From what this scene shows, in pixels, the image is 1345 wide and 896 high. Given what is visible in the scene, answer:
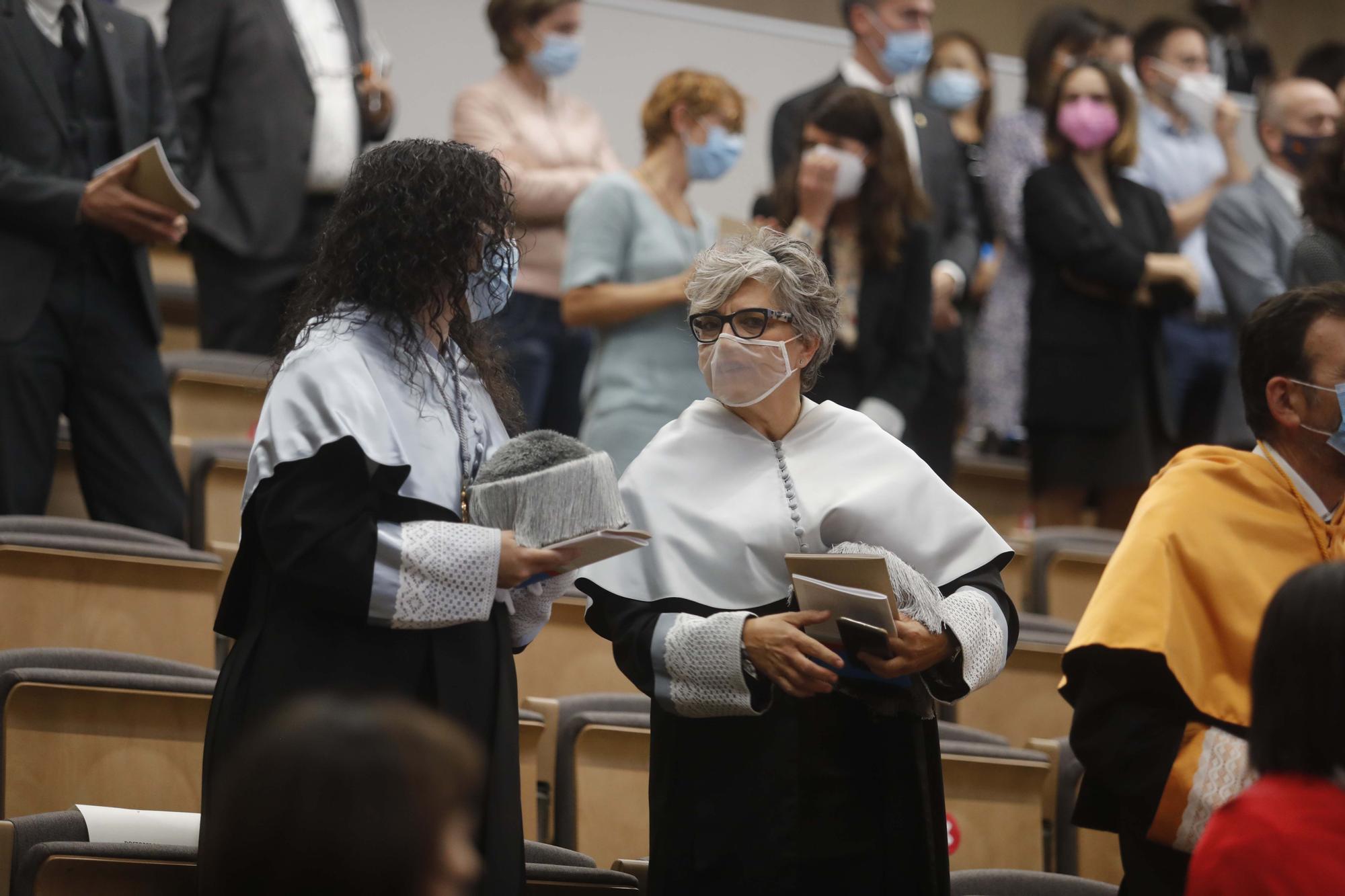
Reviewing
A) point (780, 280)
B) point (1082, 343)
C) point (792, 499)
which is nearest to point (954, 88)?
point (1082, 343)

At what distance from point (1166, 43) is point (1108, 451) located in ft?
7.18

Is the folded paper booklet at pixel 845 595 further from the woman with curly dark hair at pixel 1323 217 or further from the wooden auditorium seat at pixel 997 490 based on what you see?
the wooden auditorium seat at pixel 997 490

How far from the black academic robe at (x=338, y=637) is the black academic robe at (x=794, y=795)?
31cm

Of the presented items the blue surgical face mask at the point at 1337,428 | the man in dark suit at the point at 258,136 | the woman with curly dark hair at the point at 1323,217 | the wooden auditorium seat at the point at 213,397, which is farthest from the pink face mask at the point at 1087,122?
the blue surgical face mask at the point at 1337,428

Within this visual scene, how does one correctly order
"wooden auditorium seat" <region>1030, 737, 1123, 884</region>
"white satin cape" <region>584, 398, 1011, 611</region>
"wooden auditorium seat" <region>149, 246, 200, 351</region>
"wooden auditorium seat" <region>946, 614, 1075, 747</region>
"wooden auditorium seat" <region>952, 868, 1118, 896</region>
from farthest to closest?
1. "wooden auditorium seat" <region>149, 246, 200, 351</region>
2. "wooden auditorium seat" <region>946, 614, 1075, 747</region>
3. "wooden auditorium seat" <region>1030, 737, 1123, 884</region>
4. "wooden auditorium seat" <region>952, 868, 1118, 896</region>
5. "white satin cape" <region>584, 398, 1011, 611</region>

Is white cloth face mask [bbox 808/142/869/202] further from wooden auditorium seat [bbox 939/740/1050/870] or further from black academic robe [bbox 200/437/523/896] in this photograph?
black academic robe [bbox 200/437/523/896]

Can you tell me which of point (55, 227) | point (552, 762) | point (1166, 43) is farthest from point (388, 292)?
point (1166, 43)

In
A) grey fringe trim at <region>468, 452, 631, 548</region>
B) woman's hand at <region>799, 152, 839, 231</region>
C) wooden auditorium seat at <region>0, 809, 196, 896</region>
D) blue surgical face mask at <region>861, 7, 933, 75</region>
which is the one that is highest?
blue surgical face mask at <region>861, 7, 933, 75</region>

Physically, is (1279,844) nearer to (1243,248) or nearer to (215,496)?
(215,496)

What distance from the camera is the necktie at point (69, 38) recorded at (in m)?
4.17

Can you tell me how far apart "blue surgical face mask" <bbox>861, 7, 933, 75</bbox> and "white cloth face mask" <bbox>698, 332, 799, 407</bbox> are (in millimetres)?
3319

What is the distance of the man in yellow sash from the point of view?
8.60 ft

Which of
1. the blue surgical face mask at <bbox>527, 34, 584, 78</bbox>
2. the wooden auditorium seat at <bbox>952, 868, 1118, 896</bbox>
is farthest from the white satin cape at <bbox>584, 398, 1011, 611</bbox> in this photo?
the blue surgical face mask at <bbox>527, 34, 584, 78</bbox>

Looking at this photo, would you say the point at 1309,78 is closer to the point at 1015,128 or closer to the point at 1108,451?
the point at 1015,128
